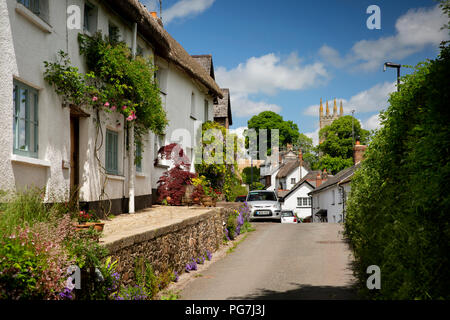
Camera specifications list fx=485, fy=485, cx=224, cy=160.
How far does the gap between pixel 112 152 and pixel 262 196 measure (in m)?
14.8

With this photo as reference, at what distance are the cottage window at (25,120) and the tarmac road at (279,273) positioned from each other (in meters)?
3.76

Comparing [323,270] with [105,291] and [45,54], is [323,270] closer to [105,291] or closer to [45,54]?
[105,291]

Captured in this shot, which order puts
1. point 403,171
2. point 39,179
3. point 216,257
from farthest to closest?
1. point 216,257
2. point 39,179
3. point 403,171

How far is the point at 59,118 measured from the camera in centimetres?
975

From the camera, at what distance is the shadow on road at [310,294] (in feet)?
24.7

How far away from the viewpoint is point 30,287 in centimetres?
431

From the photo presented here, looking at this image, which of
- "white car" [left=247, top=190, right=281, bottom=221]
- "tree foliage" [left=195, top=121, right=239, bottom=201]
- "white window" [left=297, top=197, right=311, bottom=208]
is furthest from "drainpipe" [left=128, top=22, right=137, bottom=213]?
"white window" [left=297, top=197, right=311, bottom=208]

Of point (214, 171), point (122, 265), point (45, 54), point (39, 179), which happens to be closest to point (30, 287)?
point (122, 265)

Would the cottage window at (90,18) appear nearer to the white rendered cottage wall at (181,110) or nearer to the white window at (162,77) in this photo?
the white rendered cottage wall at (181,110)

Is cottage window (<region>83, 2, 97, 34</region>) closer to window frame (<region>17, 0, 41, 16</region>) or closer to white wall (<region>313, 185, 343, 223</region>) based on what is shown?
window frame (<region>17, 0, 41, 16</region>)

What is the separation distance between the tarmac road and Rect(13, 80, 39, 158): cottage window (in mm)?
3760

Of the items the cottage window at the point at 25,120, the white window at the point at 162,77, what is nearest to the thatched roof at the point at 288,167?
the white window at the point at 162,77

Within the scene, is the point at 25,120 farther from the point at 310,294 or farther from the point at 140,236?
the point at 310,294
